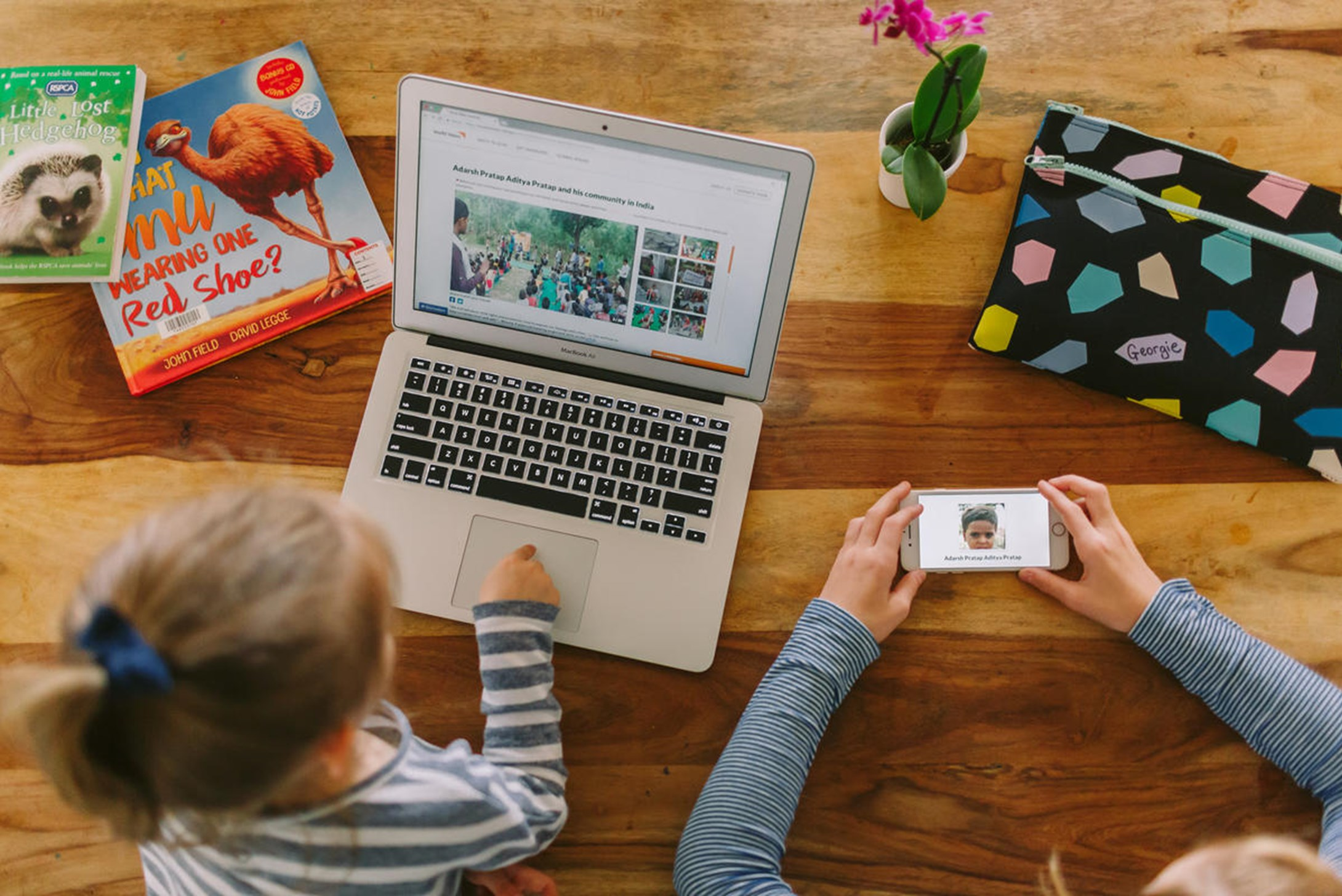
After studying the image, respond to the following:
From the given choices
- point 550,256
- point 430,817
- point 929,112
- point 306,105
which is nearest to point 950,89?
point 929,112

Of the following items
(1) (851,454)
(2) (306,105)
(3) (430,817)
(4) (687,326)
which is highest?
(2) (306,105)

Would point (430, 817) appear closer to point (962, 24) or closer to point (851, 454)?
point (851, 454)

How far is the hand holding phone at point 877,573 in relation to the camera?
80cm

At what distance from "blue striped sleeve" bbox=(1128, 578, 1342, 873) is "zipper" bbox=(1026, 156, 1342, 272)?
0.32 metres

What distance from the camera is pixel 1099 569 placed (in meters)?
0.80

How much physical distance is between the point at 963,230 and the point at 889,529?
30 centimetres

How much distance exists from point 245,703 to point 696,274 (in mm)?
455

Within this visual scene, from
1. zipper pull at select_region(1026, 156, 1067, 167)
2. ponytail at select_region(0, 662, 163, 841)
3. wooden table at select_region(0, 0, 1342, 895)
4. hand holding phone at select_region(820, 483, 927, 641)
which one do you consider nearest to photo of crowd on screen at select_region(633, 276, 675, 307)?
wooden table at select_region(0, 0, 1342, 895)

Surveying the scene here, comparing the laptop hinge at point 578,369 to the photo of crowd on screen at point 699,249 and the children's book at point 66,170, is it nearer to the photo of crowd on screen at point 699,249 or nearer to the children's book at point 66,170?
the photo of crowd on screen at point 699,249

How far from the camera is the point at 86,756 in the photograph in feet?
1.70

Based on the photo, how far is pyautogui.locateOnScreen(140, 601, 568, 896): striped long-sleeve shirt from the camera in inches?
25.5

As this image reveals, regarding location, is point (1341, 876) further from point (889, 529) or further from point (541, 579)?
point (541, 579)

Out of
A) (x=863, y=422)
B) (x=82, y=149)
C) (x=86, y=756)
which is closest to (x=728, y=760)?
(x=863, y=422)

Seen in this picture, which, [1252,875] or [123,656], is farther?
[1252,875]
